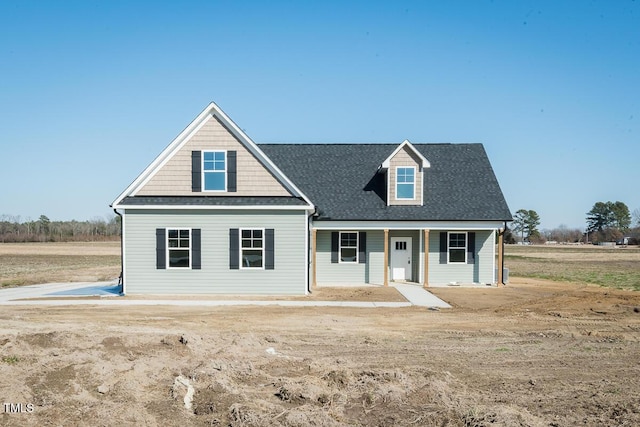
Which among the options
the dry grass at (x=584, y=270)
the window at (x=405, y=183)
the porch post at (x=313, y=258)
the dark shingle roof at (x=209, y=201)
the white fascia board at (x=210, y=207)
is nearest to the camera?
the white fascia board at (x=210, y=207)

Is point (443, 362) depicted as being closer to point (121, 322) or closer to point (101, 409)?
point (101, 409)

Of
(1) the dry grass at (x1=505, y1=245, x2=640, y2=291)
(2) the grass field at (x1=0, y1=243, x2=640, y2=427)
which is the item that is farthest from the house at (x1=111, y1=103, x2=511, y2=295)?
A: (1) the dry grass at (x1=505, y1=245, x2=640, y2=291)

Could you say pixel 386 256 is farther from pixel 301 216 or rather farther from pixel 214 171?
pixel 214 171

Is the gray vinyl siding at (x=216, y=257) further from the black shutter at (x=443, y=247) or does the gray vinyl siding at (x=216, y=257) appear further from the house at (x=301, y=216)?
the black shutter at (x=443, y=247)

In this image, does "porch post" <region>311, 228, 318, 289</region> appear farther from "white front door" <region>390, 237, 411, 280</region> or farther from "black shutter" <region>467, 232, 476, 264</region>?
"black shutter" <region>467, 232, 476, 264</region>

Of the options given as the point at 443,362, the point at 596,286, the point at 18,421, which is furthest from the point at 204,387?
the point at 596,286

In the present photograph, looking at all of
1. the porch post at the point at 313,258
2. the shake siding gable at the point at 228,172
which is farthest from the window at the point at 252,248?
the porch post at the point at 313,258

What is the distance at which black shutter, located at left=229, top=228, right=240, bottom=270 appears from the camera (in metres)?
18.2

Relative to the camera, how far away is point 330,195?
23156 millimetres

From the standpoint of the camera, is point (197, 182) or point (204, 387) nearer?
point (204, 387)

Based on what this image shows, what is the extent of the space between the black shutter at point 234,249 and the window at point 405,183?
8.37m

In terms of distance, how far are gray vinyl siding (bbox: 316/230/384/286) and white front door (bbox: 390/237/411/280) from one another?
3.02ft

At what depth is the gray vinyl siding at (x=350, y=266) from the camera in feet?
73.4

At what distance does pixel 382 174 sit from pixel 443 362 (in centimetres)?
1603
